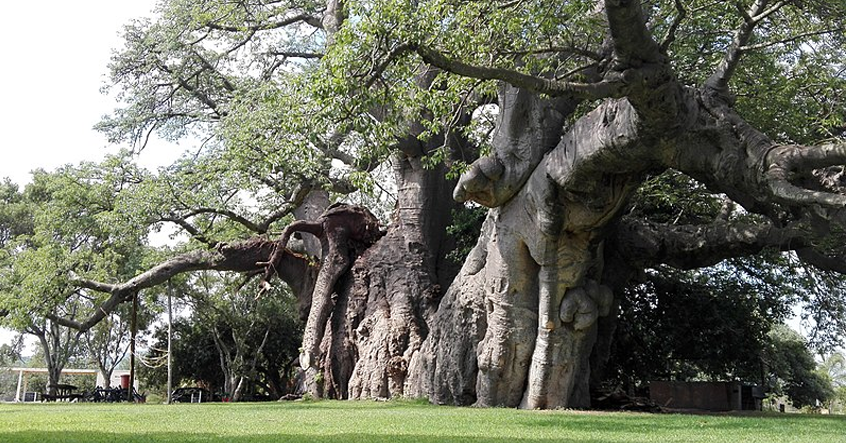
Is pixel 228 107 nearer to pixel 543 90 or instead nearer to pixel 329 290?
pixel 329 290

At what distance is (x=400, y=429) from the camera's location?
7.88m

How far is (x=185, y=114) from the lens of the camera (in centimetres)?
2086

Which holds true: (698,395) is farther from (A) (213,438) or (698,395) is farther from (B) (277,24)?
(B) (277,24)

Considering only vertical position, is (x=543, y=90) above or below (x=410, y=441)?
above

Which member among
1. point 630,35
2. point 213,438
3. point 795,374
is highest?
point 630,35

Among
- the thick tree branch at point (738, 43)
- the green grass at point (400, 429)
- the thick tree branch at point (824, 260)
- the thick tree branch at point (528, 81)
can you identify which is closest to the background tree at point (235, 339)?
the green grass at point (400, 429)

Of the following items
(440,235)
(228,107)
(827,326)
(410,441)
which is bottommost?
(410,441)

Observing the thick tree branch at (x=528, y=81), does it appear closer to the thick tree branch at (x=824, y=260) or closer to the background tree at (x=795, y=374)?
the thick tree branch at (x=824, y=260)

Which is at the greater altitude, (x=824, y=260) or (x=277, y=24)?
(x=277, y=24)

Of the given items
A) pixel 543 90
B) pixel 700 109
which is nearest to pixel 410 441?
pixel 543 90

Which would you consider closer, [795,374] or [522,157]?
[522,157]

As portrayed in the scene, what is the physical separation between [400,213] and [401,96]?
22.9 ft

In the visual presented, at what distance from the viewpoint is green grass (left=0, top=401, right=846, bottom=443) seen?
6711 millimetres

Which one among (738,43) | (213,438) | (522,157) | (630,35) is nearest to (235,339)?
(522,157)
